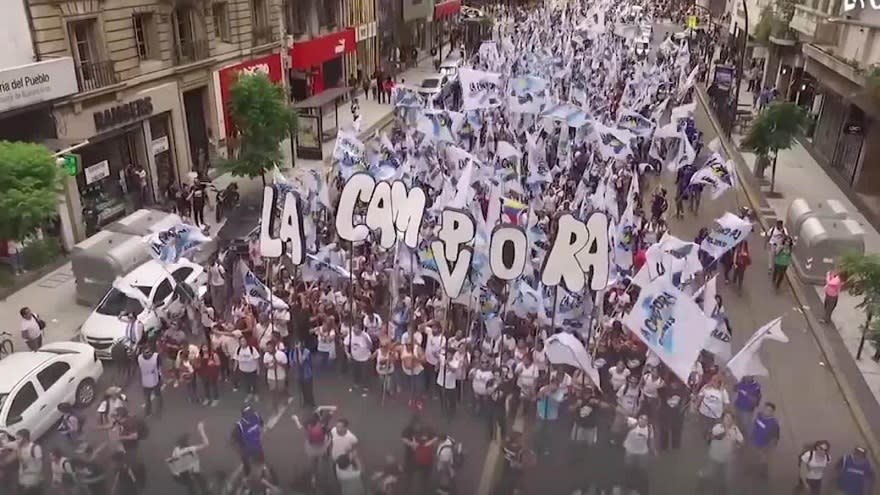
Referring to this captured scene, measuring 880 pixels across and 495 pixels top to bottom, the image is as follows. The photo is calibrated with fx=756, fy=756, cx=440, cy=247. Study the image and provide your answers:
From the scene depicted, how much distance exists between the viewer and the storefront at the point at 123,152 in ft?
66.0

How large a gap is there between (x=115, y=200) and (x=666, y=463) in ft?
57.4

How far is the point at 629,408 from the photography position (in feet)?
36.4

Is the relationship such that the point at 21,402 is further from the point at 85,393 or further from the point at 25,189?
the point at 25,189

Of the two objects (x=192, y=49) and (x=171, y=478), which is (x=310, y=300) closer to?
(x=171, y=478)

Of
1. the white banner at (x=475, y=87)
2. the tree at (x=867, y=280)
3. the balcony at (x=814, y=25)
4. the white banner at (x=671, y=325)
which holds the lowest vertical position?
the tree at (x=867, y=280)

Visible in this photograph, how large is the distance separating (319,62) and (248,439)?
27.9m

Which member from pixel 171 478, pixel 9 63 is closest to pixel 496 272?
pixel 171 478

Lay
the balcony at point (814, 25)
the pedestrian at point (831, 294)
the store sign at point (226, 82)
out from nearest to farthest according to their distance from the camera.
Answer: the pedestrian at point (831, 294), the balcony at point (814, 25), the store sign at point (226, 82)

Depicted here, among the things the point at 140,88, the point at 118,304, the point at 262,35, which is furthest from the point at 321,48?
the point at 118,304

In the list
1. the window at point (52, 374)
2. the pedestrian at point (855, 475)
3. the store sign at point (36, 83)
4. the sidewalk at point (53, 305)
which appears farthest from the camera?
the store sign at point (36, 83)

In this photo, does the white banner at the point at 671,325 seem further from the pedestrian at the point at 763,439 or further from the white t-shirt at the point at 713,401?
the pedestrian at the point at 763,439

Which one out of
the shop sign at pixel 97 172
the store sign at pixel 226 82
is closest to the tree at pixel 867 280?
the shop sign at pixel 97 172

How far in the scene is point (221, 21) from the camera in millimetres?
27406

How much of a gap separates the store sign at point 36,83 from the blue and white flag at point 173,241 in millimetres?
6654
